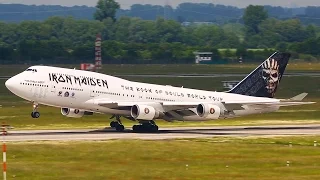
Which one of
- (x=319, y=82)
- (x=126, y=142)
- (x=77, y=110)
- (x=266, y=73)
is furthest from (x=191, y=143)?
(x=319, y=82)

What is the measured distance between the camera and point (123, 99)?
75.4 metres

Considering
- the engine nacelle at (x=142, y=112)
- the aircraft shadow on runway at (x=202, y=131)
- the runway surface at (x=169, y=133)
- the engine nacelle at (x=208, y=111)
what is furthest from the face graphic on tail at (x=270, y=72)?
the engine nacelle at (x=142, y=112)

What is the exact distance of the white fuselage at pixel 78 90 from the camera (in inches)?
2844

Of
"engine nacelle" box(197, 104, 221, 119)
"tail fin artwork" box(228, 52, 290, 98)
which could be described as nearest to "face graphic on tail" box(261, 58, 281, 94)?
"tail fin artwork" box(228, 52, 290, 98)

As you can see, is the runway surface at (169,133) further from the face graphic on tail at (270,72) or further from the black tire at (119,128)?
the face graphic on tail at (270,72)

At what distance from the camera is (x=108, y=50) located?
175m

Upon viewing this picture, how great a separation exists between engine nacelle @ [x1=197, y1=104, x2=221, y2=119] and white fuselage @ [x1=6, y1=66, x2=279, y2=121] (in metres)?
1.63

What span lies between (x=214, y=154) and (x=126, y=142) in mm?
7722

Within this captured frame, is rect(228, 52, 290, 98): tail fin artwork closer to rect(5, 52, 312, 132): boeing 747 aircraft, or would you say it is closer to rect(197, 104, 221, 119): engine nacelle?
rect(5, 52, 312, 132): boeing 747 aircraft

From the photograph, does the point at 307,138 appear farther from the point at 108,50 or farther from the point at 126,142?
the point at 108,50

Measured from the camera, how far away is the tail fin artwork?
81625 millimetres

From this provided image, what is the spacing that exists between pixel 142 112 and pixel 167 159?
58.8ft

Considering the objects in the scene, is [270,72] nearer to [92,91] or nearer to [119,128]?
[119,128]

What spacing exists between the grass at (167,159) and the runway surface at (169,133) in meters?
4.14
